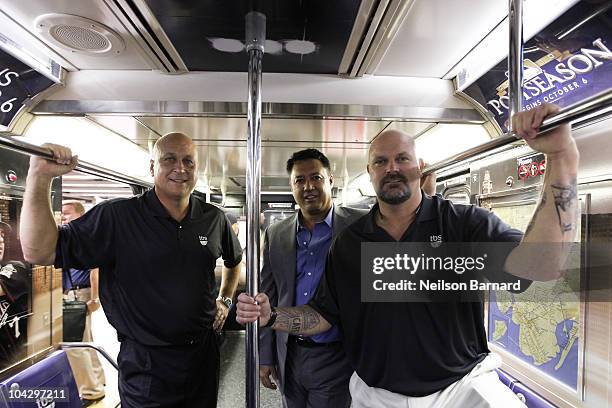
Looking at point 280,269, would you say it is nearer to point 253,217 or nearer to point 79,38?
point 253,217

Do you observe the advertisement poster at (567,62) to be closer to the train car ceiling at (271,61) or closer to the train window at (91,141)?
the train car ceiling at (271,61)

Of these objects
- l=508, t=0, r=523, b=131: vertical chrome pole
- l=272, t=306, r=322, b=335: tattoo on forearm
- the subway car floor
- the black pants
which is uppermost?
l=508, t=0, r=523, b=131: vertical chrome pole

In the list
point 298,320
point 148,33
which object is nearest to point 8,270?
point 148,33

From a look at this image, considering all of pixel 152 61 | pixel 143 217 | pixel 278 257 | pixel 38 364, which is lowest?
pixel 38 364

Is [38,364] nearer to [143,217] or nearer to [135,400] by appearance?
[135,400]

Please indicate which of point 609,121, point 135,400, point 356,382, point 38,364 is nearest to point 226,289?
point 135,400

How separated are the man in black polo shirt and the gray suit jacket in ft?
1.37

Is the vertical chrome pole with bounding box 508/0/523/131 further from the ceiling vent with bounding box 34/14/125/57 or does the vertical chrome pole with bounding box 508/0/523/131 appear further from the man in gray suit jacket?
the ceiling vent with bounding box 34/14/125/57

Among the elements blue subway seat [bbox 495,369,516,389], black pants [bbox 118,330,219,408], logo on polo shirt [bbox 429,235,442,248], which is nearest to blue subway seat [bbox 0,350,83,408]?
black pants [bbox 118,330,219,408]

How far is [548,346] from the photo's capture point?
1996 mm

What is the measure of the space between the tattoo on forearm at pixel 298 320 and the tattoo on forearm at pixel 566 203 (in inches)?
40.8

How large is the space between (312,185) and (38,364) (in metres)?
2.12

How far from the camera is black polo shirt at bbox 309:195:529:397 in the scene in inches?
56.2

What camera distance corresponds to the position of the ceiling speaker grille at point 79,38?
1622mm
